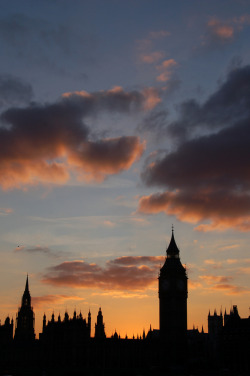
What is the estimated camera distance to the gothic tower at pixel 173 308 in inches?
6225

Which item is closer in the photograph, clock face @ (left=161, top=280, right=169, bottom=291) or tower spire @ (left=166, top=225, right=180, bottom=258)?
clock face @ (left=161, top=280, right=169, bottom=291)

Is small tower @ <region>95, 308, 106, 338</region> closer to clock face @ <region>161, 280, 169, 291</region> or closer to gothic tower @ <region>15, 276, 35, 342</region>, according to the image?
clock face @ <region>161, 280, 169, 291</region>

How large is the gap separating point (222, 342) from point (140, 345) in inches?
932

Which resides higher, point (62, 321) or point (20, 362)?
point (62, 321)

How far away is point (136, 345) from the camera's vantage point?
159250 millimetres

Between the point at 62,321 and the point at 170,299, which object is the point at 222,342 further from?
the point at 62,321

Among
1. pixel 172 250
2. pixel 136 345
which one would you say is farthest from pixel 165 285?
pixel 136 345

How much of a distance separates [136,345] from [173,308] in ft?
44.7

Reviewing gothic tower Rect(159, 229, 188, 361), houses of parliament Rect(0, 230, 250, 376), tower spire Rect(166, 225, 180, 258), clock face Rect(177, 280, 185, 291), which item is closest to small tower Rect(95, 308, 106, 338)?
houses of parliament Rect(0, 230, 250, 376)

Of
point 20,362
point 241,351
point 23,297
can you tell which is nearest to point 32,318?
point 23,297

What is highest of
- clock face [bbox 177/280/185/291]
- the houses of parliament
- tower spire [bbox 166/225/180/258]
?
tower spire [bbox 166/225/180/258]

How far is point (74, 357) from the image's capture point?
146750 mm

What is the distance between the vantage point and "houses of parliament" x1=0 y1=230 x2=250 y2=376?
148000 mm

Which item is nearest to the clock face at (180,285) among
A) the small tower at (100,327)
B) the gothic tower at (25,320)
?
the small tower at (100,327)
